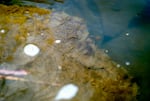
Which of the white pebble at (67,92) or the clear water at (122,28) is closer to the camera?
the white pebble at (67,92)

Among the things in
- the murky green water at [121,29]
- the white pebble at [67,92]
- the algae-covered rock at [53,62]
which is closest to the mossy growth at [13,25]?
the algae-covered rock at [53,62]

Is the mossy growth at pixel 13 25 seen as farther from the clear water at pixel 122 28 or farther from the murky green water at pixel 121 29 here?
the clear water at pixel 122 28

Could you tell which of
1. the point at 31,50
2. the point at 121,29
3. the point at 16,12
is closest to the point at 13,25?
the point at 16,12

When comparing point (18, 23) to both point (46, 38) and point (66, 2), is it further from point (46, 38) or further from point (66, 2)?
point (66, 2)

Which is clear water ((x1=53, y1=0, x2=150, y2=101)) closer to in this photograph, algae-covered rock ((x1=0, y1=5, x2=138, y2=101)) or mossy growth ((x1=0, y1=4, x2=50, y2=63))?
algae-covered rock ((x1=0, y1=5, x2=138, y2=101))

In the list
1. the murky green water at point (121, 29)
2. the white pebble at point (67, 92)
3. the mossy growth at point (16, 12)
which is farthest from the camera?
the mossy growth at point (16, 12)

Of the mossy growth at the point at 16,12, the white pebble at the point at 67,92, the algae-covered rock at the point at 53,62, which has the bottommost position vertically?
the white pebble at the point at 67,92

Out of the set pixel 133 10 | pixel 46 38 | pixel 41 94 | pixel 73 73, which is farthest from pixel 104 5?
pixel 41 94

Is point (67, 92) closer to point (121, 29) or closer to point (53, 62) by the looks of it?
point (53, 62)
